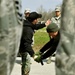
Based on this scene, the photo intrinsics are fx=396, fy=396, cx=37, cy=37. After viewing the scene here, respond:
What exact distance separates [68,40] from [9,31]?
31cm

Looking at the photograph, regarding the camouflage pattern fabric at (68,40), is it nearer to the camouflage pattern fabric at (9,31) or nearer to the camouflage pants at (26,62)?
the camouflage pattern fabric at (9,31)

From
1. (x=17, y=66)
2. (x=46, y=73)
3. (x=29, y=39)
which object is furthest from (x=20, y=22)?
(x=17, y=66)

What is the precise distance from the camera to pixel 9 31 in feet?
6.65

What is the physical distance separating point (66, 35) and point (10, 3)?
0.33 meters

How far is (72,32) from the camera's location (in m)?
1.95

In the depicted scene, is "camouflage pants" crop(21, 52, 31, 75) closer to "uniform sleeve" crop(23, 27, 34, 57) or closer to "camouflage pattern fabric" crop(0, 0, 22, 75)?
"uniform sleeve" crop(23, 27, 34, 57)

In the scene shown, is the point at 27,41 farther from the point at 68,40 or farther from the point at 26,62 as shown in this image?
the point at 68,40

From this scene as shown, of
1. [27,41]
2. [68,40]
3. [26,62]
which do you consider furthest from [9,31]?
→ [26,62]

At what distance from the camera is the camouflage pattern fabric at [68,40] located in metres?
1.95

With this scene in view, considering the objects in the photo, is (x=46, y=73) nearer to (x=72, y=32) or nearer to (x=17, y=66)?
(x=17, y=66)

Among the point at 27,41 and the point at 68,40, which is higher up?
the point at 68,40

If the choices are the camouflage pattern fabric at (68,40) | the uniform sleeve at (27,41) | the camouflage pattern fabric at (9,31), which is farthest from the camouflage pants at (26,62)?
the camouflage pattern fabric at (68,40)

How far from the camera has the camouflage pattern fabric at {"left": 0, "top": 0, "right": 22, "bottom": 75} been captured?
200cm

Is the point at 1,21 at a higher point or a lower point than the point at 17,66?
higher
